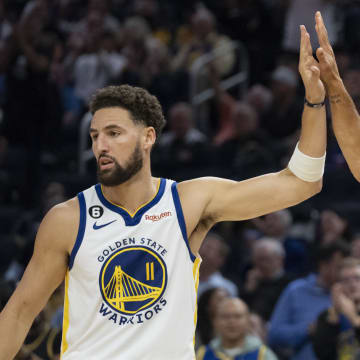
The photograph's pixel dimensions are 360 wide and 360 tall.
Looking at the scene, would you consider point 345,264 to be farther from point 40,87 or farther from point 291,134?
point 40,87

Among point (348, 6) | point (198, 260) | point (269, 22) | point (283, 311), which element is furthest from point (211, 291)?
point (269, 22)

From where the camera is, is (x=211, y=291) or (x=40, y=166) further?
(x=40, y=166)

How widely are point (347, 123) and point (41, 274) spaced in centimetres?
152

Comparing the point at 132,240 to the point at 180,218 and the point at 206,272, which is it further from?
the point at 206,272

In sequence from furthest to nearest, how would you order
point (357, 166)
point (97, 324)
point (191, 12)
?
point (191, 12) < point (357, 166) < point (97, 324)

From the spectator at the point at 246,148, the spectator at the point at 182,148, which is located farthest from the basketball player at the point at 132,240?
the spectator at the point at 182,148

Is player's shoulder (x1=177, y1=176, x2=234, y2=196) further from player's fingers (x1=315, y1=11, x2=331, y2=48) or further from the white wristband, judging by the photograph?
player's fingers (x1=315, y1=11, x2=331, y2=48)

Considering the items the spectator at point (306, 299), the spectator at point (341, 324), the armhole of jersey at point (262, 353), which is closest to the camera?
the armhole of jersey at point (262, 353)

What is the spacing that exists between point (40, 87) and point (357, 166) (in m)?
6.20

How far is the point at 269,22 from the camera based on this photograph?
11.8 metres

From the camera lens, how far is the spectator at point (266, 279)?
7.59 m

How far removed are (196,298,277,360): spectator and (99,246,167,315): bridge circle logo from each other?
2.66 meters

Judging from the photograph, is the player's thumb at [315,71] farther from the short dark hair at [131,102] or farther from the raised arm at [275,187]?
the short dark hair at [131,102]

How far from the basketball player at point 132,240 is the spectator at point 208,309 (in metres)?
2.93
